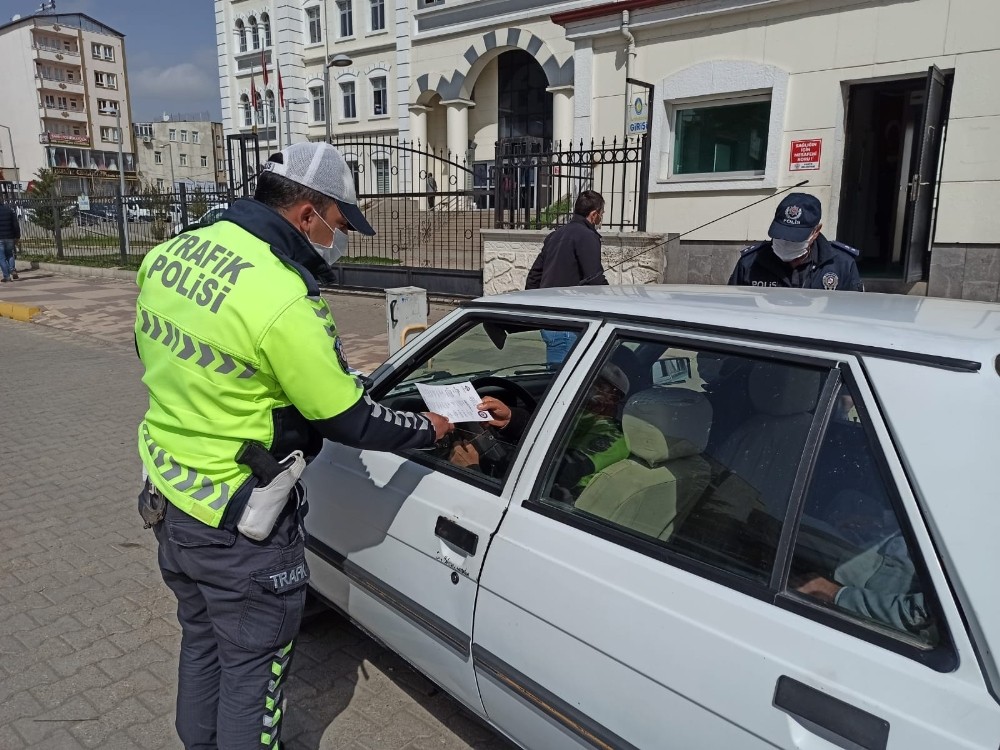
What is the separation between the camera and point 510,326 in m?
2.45

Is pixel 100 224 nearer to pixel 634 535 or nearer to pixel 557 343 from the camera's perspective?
pixel 557 343

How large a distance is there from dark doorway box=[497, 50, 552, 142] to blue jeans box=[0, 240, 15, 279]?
1561cm

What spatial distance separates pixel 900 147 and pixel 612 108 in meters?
4.15

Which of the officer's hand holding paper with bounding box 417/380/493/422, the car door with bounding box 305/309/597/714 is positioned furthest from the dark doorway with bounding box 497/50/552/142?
the officer's hand holding paper with bounding box 417/380/493/422

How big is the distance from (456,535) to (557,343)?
701 mm

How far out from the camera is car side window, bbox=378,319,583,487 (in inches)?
89.3

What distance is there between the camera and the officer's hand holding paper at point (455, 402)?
2238mm

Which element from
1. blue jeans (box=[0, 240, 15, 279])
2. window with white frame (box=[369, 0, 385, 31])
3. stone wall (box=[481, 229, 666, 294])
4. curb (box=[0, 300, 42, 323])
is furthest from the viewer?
window with white frame (box=[369, 0, 385, 31])

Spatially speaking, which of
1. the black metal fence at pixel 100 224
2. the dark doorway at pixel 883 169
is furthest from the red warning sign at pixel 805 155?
the black metal fence at pixel 100 224

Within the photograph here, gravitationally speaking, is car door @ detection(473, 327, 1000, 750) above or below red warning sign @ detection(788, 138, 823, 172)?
below

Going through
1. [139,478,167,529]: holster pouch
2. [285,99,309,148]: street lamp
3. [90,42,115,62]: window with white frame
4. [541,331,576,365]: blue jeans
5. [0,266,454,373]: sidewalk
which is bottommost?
[0,266,454,373]: sidewalk

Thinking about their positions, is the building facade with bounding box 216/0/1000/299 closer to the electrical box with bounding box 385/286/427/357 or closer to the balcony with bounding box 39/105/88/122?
the electrical box with bounding box 385/286/427/357

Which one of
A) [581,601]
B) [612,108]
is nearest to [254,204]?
[581,601]

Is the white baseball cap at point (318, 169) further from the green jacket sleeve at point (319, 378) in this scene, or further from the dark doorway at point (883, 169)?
the dark doorway at point (883, 169)
